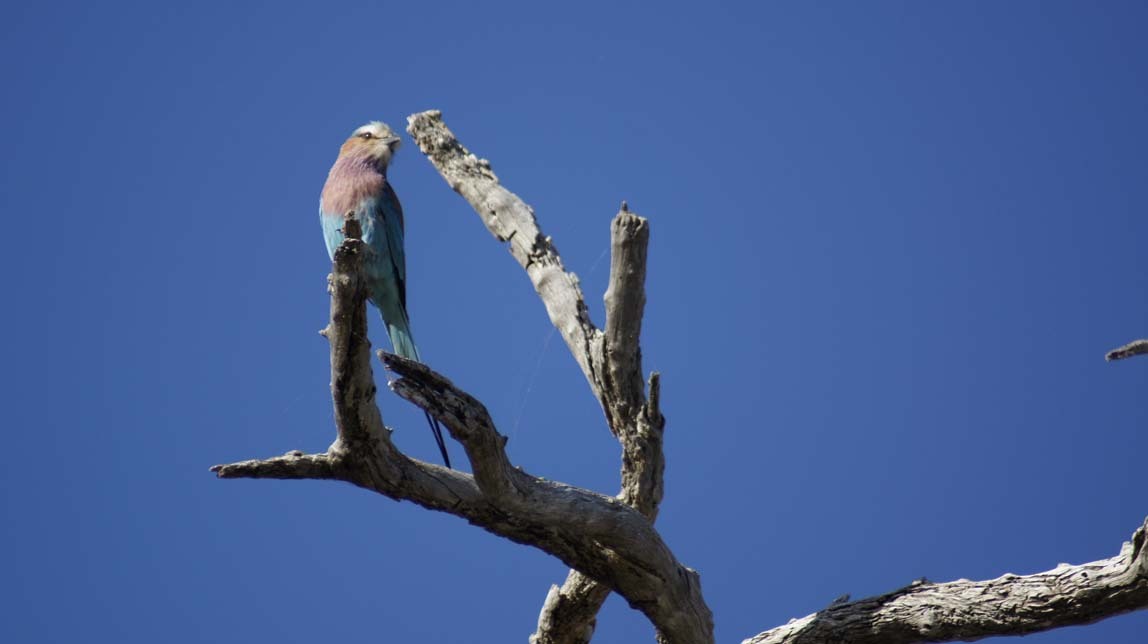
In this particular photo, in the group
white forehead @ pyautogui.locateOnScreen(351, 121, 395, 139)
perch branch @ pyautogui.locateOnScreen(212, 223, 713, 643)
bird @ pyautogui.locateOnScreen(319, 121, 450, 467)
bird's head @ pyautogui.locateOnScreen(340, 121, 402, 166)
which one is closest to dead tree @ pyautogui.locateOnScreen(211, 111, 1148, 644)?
perch branch @ pyautogui.locateOnScreen(212, 223, 713, 643)

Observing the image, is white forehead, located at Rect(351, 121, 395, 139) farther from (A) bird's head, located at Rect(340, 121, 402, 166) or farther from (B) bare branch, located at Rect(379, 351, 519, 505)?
(B) bare branch, located at Rect(379, 351, 519, 505)

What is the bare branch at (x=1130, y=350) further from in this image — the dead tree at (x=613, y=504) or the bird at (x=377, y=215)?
the bird at (x=377, y=215)

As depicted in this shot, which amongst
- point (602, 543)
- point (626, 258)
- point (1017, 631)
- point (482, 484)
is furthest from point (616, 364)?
point (1017, 631)

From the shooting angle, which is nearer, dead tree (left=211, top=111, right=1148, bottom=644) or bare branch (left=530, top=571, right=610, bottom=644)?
dead tree (left=211, top=111, right=1148, bottom=644)

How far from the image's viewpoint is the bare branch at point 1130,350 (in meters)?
2.91

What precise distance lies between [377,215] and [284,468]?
8.95 ft

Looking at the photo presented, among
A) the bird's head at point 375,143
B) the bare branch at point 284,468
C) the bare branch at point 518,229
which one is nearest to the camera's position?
the bare branch at point 284,468

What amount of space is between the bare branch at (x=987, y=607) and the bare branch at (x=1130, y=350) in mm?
501

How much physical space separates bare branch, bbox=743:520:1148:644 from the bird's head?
3.58m

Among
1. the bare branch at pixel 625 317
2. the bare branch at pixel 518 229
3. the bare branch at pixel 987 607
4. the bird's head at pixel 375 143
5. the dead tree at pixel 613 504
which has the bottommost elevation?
the bare branch at pixel 987 607

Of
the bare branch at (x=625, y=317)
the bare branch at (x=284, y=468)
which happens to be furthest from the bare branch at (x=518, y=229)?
the bare branch at (x=284, y=468)

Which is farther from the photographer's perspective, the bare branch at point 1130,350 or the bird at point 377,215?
the bird at point 377,215

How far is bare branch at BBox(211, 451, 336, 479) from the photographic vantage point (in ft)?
10.6

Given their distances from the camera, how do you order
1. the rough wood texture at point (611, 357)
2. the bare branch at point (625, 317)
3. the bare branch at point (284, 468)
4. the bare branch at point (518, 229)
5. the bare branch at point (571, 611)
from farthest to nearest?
the bare branch at point (518, 229), the bare branch at point (571, 611), the rough wood texture at point (611, 357), the bare branch at point (625, 317), the bare branch at point (284, 468)
